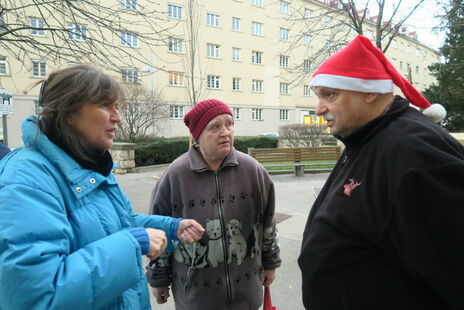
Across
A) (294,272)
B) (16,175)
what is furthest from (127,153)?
(16,175)

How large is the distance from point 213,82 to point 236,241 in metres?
28.1

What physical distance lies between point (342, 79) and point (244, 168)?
38.0 inches

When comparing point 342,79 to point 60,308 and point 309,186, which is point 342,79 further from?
point 309,186

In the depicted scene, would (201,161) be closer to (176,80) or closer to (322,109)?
(322,109)

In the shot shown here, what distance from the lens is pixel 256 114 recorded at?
32.1m

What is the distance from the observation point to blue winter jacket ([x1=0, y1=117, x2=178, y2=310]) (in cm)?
92

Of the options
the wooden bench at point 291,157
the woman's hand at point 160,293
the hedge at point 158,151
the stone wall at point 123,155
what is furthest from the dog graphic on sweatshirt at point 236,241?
the hedge at point 158,151

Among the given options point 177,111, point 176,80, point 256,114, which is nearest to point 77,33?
point 176,80

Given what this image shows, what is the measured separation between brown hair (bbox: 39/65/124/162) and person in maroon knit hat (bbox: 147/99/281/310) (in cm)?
87

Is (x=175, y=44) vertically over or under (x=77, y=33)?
over

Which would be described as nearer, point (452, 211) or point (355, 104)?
point (452, 211)

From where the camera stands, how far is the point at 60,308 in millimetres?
935

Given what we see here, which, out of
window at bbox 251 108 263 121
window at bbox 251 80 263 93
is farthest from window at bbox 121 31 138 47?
window at bbox 251 108 263 121

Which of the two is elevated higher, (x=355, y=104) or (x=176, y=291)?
(x=355, y=104)
